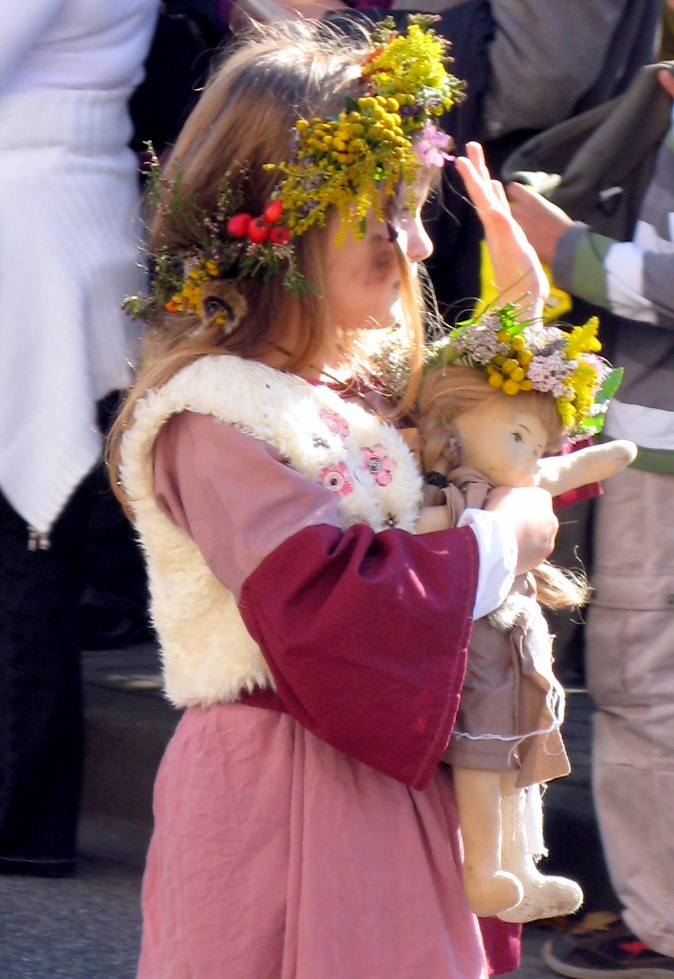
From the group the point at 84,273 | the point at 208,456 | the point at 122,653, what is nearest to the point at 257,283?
the point at 208,456

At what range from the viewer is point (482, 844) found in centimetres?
179

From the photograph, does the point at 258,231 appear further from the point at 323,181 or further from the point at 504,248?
the point at 504,248

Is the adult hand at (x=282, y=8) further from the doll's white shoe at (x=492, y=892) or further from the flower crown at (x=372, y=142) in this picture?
the doll's white shoe at (x=492, y=892)

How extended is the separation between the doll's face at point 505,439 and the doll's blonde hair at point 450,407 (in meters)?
0.01

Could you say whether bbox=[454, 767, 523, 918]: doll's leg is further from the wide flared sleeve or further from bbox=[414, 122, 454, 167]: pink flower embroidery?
bbox=[414, 122, 454, 167]: pink flower embroidery

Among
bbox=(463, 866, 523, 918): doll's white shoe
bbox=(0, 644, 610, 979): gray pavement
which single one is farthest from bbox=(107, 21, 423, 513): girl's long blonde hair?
bbox=(0, 644, 610, 979): gray pavement

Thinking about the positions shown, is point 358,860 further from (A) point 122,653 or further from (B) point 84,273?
(A) point 122,653

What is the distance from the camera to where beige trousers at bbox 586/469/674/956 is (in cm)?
275

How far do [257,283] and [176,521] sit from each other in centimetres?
34

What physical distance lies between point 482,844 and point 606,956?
4.01ft

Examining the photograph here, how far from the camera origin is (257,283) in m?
1.90

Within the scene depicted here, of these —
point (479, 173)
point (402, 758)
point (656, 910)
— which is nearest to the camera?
point (402, 758)

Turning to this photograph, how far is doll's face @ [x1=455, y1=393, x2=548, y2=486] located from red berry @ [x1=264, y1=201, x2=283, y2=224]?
1.22ft

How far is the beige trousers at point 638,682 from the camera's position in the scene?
9.02ft
